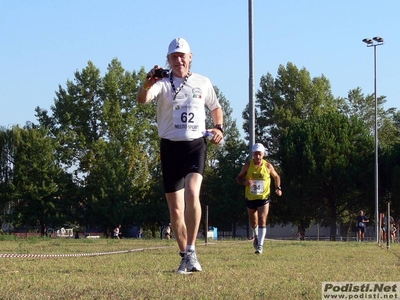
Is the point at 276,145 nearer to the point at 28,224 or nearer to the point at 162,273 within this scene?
the point at 28,224

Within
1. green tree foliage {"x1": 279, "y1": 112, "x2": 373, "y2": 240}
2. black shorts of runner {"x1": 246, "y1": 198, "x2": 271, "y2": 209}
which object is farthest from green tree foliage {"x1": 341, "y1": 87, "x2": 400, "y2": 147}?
black shorts of runner {"x1": 246, "y1": 198, "x2": 271, "y2": 209}

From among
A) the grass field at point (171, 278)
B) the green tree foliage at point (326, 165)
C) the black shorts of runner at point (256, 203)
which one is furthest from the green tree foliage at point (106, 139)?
the grass field at point (171, 278)

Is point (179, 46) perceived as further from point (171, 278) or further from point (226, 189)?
point (226, 189)

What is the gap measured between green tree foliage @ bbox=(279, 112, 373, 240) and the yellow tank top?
53.5 meters

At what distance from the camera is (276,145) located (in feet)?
271

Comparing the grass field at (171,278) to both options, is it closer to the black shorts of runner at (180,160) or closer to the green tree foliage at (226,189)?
the black shorts of runner at (180,160)

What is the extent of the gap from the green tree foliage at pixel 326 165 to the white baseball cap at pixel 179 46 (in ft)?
198

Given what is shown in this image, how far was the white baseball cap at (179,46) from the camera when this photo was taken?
885cm

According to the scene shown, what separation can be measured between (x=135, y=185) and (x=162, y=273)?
73.7 m

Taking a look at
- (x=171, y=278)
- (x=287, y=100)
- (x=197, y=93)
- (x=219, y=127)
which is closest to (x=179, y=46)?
(x=197, y=93)

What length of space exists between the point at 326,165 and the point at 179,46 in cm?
6061

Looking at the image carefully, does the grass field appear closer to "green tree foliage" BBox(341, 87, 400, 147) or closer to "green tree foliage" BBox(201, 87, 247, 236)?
"green tree foliage" BBox(201, 87, 247, 236)

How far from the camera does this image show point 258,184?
15227 millimetres

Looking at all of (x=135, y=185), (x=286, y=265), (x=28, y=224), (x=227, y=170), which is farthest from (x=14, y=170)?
(x=286, y=265)
